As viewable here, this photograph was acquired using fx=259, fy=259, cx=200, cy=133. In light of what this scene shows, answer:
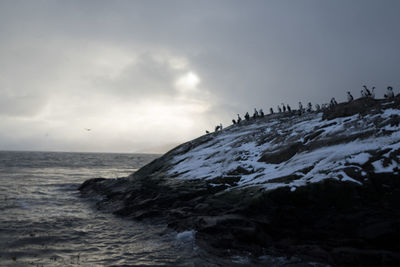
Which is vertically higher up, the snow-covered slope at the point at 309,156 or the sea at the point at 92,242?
the snow-covered slope at the point at 309,156

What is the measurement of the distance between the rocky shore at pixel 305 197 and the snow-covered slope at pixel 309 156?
7 centimetres

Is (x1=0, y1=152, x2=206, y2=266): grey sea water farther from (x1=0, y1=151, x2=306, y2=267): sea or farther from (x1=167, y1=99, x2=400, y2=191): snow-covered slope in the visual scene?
(x1=167, y1=99, x2=400, y2=191): snow-covered slope

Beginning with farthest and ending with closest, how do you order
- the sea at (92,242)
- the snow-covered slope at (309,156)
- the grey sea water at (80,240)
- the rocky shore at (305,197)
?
1. the snow-covered slope at (309,156)
2. the rocky shore at (305,197)
3. the grey sea water at (80,240)
4. the sea at (92,242)

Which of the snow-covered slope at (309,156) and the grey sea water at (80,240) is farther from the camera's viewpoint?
the snow-covered slope at (309,156)

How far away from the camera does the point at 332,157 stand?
608 inches

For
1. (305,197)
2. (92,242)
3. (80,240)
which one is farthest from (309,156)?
(80,240)

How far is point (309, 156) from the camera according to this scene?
16.9 m

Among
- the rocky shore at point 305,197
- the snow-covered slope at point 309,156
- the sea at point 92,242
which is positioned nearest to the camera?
the sea at point 92,242

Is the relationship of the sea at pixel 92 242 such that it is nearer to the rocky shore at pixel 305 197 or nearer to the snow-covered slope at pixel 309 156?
the rocky shore at pixel 305 197

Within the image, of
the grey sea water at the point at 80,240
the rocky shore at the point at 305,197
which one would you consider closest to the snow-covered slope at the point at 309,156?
the rocky shore at the point at 305,197

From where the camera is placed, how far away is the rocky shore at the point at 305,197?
33.8 ft

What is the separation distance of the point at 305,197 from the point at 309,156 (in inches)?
188

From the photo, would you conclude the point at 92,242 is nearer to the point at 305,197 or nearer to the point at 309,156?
the point at 305,197

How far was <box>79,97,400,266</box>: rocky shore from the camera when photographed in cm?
1031
